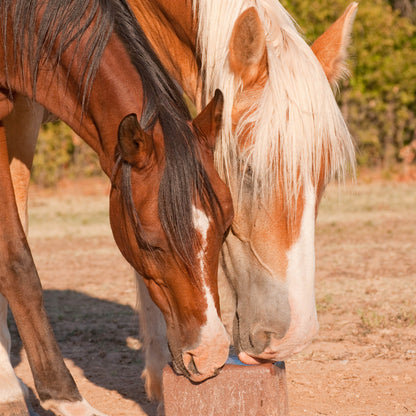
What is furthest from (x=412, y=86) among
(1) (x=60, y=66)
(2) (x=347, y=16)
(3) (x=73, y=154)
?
(1) (x=60, y=66)

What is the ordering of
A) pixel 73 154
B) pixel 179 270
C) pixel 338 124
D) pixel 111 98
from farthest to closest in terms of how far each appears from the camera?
pixel 73 154 → pixel 338 124 → pixel 111 98 → pixel 179 270

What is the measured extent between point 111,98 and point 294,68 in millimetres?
785

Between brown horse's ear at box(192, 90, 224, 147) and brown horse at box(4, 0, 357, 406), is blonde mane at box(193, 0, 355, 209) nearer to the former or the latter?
brown horse at box(4, 0, 357, 406)

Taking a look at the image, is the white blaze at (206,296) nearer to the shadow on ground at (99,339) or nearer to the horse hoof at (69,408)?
the horse hoof at (69,408)

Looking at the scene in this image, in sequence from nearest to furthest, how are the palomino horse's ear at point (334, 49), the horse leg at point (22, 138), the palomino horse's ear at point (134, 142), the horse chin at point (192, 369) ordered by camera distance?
the palomino horse's ear at point (134, 142), the horse chin at point (192, 369), the palomino horse's ear at point (334, 49), the horse leg at point (22, 138)

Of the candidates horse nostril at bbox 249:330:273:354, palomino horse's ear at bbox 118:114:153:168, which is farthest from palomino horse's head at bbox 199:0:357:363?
palomino horse's ear at bbox 118:114:153:168

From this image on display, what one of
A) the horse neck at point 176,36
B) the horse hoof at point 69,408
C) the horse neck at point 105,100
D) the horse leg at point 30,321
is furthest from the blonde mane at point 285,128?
the horse hoof at point 69,408

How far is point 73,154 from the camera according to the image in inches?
570

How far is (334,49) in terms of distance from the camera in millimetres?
3611

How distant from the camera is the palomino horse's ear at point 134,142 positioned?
270 cm

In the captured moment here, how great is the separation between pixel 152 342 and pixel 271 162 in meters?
1.56

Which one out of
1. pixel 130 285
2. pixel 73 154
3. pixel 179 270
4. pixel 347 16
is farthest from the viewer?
pixel 73 154

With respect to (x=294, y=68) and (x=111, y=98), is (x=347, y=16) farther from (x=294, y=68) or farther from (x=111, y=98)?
(x=111, y=98)

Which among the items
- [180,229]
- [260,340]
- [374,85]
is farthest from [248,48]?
[374,85]
